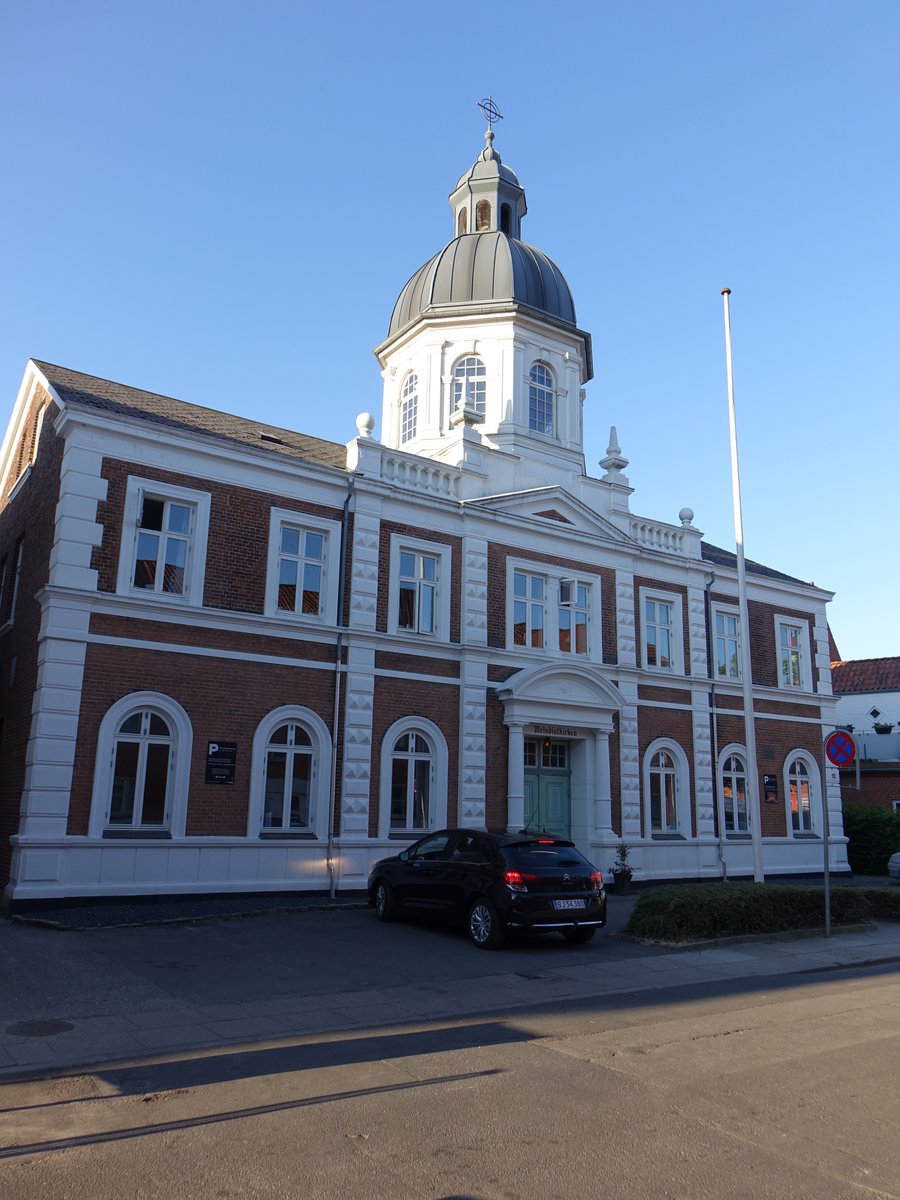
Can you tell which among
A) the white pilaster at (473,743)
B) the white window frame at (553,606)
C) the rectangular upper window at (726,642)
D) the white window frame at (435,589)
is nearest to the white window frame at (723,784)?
the rectangular upper window at (726,642)

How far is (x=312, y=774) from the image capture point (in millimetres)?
18344

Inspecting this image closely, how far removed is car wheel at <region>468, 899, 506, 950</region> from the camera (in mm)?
12961

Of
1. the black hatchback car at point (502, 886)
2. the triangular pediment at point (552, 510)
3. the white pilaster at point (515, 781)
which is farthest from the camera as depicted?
the triangular pediment at point (552, 510)

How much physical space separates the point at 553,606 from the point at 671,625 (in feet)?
14.2

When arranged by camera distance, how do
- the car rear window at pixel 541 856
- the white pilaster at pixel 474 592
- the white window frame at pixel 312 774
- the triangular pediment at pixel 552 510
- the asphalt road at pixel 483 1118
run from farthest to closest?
the triangular pediment at pixel 552 510, the white pilaster at pixel 474 592, the white window frame at pixel 312 774, the car rear window at pixel 541 856, the asphalt road at pixel 483 1118

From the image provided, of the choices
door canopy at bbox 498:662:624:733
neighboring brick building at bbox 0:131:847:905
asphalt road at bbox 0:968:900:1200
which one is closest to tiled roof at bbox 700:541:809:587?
neighboring brick building at bbox 0:131:847:905

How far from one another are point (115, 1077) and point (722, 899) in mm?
9700

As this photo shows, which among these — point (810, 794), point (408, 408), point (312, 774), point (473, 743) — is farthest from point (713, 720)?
point (312, 774)

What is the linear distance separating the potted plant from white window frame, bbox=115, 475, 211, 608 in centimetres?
1096

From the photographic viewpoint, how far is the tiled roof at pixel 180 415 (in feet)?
57.8

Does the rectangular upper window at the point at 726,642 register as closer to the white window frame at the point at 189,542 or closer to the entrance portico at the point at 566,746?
the entrance portico at the point at 566,746

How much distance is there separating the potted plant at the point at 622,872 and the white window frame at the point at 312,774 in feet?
23.5

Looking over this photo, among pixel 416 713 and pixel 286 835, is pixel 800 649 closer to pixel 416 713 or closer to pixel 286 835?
pixel 416 713

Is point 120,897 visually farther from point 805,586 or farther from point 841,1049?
point 805,586
